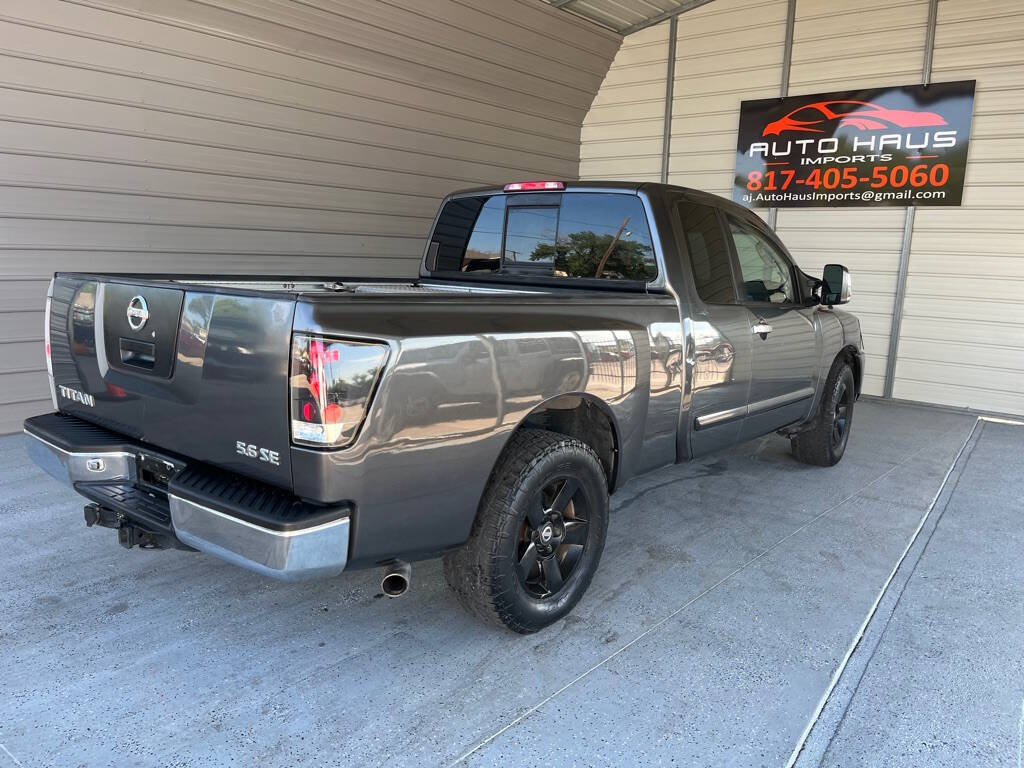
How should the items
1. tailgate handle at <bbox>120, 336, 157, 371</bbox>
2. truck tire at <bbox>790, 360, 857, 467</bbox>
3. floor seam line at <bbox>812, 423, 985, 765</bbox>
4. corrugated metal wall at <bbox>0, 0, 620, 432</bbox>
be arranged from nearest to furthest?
floor seam line at <bbox>812, 423, 985, 765</bbox> < tailgate handle at <bbox>120, 336, 157, 371</bbox> < truck tire at <bbox>790, 360, 857, 467</bbox> < corrugated metal wall at <bbox>0, 0, 620, 432</bbox>

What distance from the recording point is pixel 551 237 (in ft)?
12.3

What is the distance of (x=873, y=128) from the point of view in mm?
8211

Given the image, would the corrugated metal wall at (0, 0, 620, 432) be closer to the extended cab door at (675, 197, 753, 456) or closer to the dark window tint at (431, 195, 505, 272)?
the dark window tint at (431, 195, 505, 272)

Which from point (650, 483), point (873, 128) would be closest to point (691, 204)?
point (650, 483)

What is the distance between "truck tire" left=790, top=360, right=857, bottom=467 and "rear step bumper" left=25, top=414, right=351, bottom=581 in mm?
4096

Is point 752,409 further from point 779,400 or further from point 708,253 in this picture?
point 708,253

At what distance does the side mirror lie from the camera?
482 centimetres

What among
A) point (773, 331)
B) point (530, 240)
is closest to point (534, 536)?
point (530, 240)

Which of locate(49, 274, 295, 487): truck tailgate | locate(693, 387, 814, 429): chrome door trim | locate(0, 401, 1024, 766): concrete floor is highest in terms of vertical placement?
locate(49, 274, 295, 487): truck tailgate

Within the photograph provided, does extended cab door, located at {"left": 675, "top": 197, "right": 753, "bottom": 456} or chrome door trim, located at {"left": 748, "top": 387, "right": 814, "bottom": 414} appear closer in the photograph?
extended cab door, located at {"left": 675, "top": 197, "right": 753, "bottom": 456}

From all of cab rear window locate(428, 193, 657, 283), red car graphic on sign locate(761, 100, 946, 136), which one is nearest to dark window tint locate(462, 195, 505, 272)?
cab rear window locate(428, 193, 657, 283)

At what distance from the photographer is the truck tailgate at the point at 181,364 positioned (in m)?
2.11

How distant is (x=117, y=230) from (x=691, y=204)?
4588 mm

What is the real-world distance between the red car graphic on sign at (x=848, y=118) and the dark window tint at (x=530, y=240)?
20.6ft
